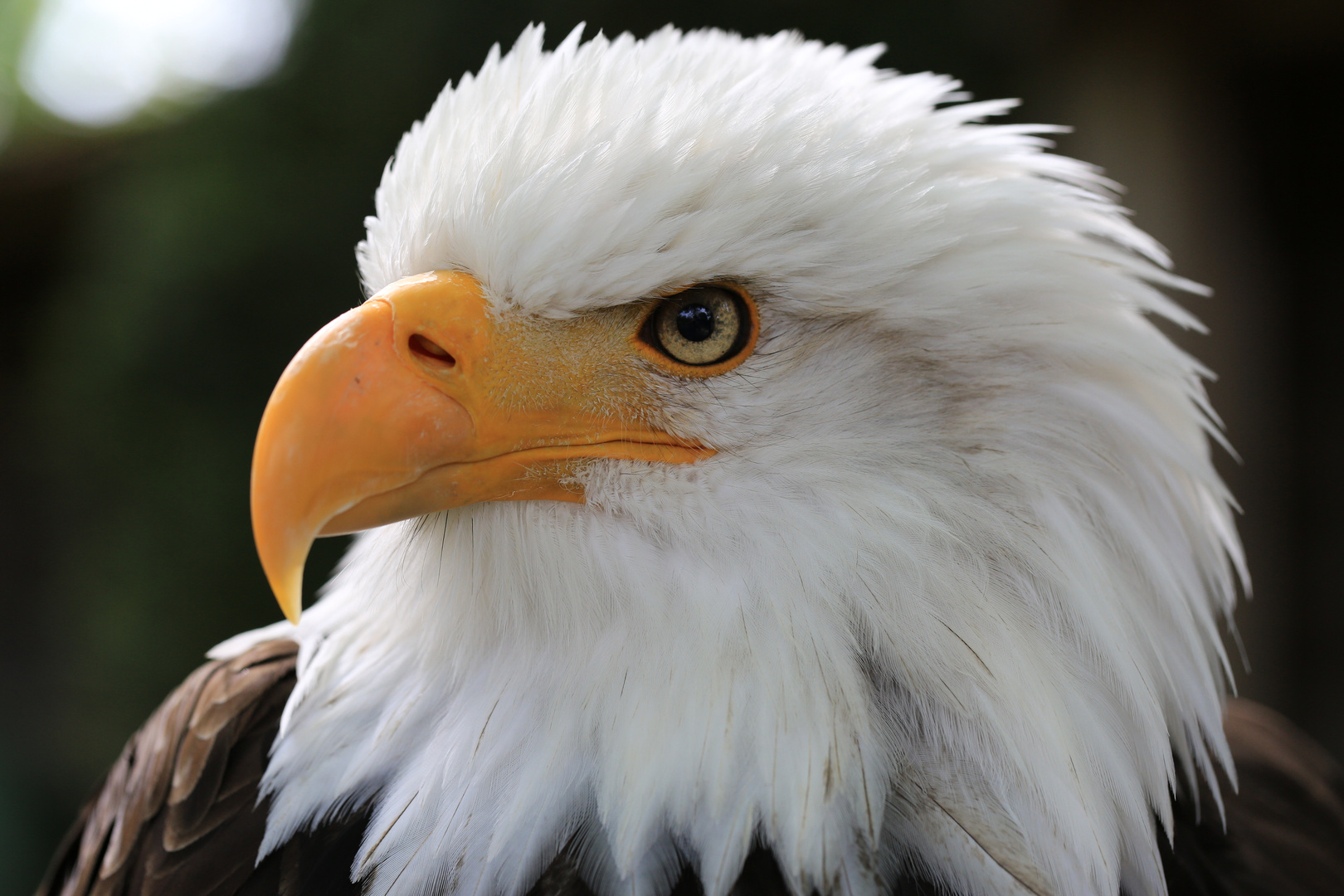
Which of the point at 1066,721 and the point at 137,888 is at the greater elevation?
the point at 1066,721

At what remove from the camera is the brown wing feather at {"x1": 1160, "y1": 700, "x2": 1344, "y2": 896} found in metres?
1.47

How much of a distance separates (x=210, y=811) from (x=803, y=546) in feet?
3.05

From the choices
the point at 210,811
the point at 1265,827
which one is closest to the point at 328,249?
the point at 210,811

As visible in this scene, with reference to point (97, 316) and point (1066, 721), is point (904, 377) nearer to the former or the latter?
point (1066, 721)

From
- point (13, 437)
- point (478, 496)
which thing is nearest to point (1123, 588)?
point (478, 496)

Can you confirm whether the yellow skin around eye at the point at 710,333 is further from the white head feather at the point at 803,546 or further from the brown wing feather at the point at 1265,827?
the brown wing feather at the point at 1265,827

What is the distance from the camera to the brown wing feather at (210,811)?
1.28 metres

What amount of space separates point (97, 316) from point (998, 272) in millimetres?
4190

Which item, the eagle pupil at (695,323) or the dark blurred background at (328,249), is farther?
the dark blurred background at (328,249)

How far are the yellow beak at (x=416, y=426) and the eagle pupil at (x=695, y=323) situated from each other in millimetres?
73

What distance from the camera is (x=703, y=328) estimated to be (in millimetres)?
1215

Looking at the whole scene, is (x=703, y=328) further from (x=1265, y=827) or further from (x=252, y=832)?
(x=1265, y=827)

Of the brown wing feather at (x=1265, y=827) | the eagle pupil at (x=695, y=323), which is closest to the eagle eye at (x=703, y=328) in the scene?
the eagle pupil at (x=695, y=323)

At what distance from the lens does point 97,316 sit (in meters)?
4.22
